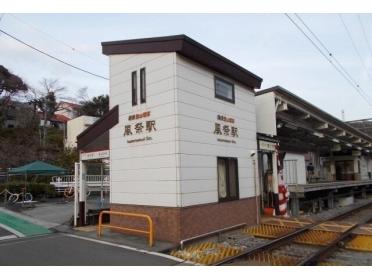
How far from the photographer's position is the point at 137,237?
1002 centimetres

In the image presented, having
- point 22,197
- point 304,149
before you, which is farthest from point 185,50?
point 22,197

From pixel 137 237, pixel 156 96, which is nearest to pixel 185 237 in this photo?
pixel 137 237

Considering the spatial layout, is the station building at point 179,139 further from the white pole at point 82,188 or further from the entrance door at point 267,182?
the entrance door at point 267,182

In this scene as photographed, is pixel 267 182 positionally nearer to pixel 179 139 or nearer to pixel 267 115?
pixel 267 115

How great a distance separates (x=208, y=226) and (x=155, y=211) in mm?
1535

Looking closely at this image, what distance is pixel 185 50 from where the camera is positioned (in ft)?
31.8

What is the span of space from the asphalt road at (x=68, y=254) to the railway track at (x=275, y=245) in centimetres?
105

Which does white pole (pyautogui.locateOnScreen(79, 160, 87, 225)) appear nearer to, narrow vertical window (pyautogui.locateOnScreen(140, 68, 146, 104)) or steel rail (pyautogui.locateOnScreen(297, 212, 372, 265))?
narrow vertical window (pyautogui.locateOnScreen(140, 68, 146, 104))

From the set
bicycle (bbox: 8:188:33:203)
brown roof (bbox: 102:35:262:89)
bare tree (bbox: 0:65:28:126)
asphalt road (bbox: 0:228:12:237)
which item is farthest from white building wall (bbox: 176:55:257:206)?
bare tree (bbox: 0:65:28:126)

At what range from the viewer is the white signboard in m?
11.7

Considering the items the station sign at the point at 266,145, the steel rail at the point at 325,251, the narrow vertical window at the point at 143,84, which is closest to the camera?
the steel rail at the point at 325,251

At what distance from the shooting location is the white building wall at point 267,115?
50.0 ft

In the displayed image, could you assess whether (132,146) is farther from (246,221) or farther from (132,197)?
(246,221)

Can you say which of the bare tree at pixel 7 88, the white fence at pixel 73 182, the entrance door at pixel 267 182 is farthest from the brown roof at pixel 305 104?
the bare tree at pixel 7 88
